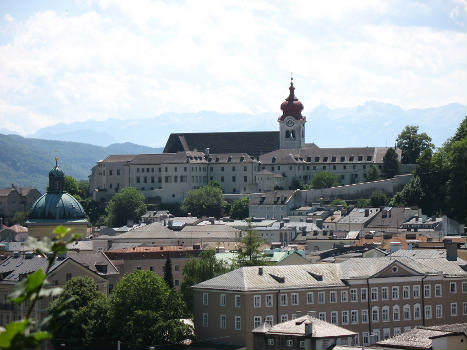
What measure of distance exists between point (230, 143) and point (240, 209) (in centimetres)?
3711

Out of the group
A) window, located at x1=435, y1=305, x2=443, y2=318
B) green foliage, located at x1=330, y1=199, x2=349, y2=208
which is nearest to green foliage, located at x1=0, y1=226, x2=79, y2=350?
window, located at x1=435, y1=305, x2=443, y2=318

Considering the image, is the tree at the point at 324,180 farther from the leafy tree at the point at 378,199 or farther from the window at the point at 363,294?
the window at the point at 363,294

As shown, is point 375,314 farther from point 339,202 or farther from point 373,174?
point 373,174

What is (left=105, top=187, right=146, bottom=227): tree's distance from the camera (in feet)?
484

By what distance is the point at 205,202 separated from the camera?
147875 mm

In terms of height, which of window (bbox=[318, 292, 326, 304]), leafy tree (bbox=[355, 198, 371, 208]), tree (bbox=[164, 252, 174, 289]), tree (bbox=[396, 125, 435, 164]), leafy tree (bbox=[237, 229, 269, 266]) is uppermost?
tree (bbox=[396, 125, 435, 164])

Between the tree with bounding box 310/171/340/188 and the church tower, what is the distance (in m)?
25.6

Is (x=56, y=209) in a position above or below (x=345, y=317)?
above

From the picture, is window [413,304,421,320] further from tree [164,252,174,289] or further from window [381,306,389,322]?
tree [164,252,174,289]

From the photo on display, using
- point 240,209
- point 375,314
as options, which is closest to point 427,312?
point 375,314

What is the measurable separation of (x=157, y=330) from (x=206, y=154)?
390 feet

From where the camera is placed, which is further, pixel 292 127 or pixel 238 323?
pixel 292 127

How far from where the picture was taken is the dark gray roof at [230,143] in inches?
7018

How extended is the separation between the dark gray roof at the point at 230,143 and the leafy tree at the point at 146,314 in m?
118
